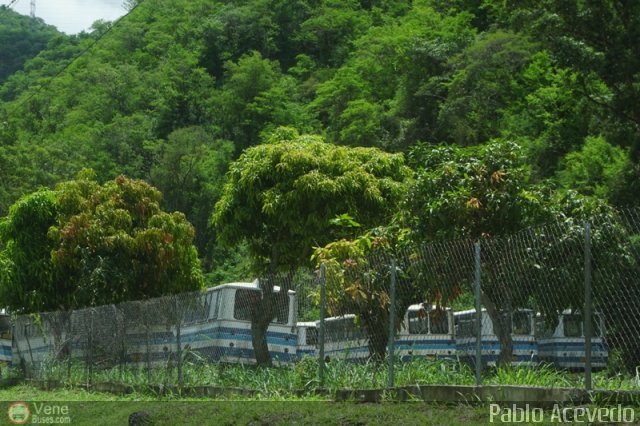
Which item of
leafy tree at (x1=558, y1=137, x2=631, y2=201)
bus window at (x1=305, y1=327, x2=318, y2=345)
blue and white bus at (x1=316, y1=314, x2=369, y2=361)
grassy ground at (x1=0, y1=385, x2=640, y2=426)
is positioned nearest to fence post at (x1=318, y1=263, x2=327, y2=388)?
blue and white bus at (x1=316, y1=314, x2=369, y2=361)

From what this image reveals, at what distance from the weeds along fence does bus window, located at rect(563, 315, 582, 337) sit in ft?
0.05

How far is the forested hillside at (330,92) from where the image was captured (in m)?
23.5

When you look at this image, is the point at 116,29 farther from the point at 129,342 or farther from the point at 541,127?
the point at 129,342

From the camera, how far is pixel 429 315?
40.8ft

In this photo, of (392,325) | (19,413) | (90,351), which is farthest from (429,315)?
(90,351)

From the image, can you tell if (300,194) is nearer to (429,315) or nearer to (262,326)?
(262,326)

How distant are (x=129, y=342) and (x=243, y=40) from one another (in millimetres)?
68707

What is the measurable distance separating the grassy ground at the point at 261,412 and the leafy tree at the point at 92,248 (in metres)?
6.37

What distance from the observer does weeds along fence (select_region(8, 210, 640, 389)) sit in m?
9.80

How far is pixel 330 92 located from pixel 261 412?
48797mm

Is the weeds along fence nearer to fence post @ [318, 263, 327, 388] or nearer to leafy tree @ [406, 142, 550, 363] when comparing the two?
fence post @ [318, 263, 327, 388]

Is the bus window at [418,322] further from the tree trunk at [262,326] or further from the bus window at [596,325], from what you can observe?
the bus window at [596,325]

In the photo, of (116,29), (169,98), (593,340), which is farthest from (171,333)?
(116,29)

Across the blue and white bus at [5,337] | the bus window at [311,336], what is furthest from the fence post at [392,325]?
the blue and white bus at [5,337]
